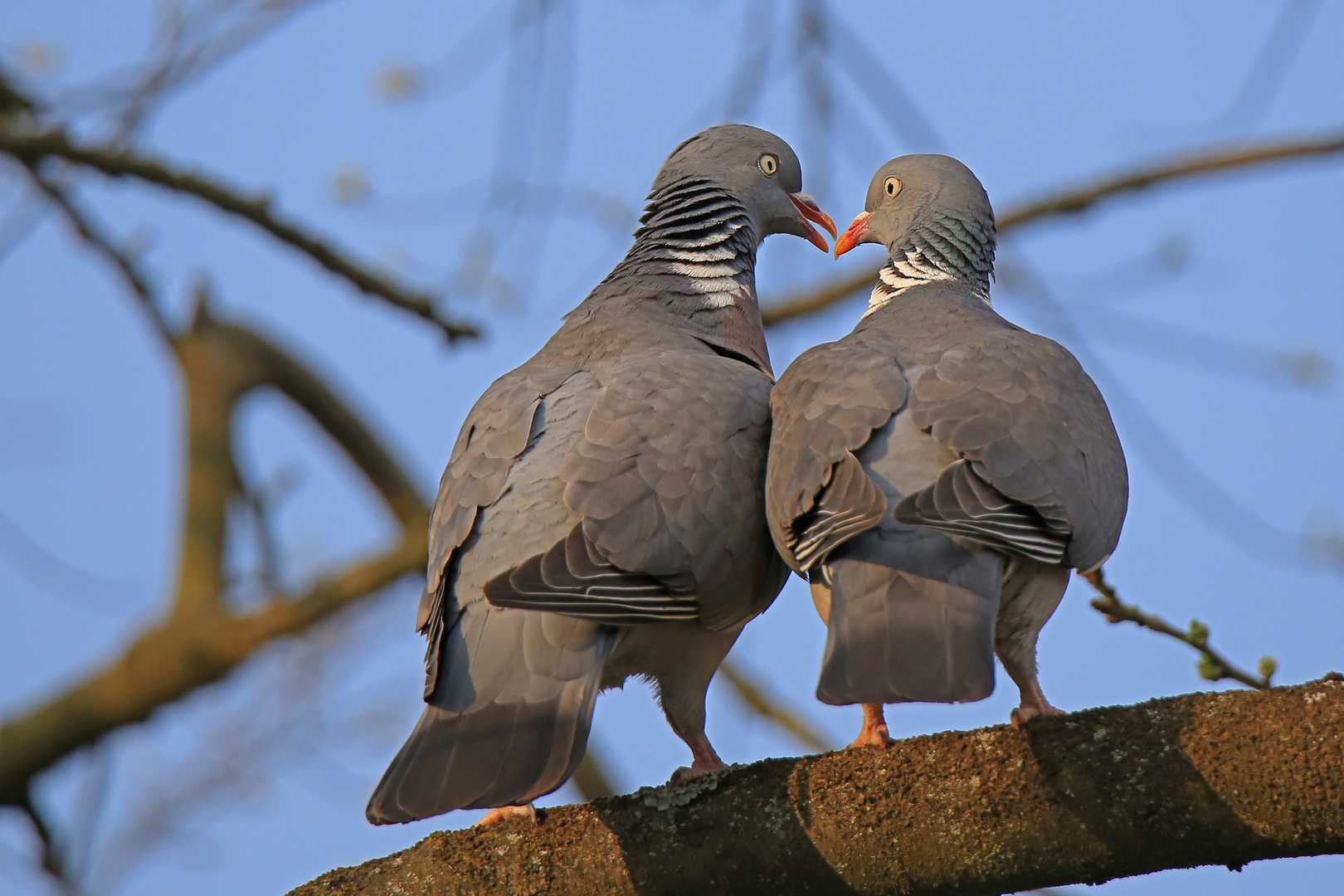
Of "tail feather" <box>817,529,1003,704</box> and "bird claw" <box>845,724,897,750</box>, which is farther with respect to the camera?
"bird claw" <box>845,724,897,750</box>

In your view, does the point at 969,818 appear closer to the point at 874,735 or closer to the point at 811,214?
the point at 874,735

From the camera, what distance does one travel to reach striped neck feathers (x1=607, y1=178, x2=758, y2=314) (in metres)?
4.88

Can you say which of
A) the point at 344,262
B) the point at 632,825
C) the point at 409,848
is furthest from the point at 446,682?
the point at 344,262

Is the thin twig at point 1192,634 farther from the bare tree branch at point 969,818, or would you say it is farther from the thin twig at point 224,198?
the thin twig at point 224,198

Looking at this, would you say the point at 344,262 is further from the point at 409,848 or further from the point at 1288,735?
the point at 1288,735

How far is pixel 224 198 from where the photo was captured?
5.53 meters

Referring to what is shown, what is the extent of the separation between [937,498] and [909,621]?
0.29 meters

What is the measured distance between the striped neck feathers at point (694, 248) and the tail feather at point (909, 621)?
5.63 feet

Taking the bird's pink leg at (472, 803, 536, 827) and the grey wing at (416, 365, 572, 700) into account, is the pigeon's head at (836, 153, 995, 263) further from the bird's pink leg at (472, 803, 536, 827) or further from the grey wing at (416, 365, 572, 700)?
the bird's pink leg at (472, 803, 536, 827)

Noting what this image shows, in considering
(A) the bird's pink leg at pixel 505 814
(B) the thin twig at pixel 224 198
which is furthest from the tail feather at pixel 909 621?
(B) the thin twig at pixel 224 198

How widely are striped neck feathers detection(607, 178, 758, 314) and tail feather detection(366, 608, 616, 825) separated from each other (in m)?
1.68

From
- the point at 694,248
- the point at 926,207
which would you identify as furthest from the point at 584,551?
the point at 926,207

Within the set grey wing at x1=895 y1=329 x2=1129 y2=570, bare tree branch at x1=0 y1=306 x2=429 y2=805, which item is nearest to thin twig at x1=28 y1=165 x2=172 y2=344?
bare tree branch at x1=0 y1=306 x2=429 y2=805

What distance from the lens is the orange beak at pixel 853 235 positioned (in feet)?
17.4
